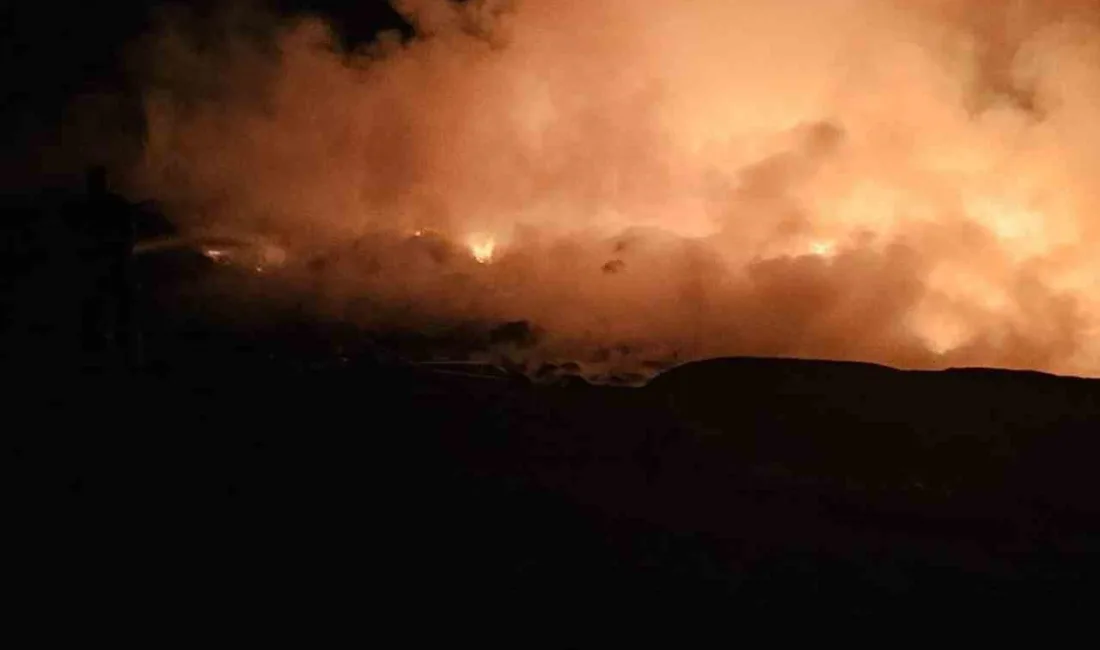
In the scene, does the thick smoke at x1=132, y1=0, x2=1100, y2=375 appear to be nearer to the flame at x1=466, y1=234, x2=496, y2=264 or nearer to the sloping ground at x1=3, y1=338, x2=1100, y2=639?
the flame at x1=466, y1=234, x2=496, y2=264

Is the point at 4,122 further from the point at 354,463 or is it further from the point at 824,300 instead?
A: the point at 824,300

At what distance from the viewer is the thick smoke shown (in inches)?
403

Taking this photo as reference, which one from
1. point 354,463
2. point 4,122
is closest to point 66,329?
point 354,463

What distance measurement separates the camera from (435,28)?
10.6 meters

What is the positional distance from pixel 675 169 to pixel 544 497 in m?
5.00

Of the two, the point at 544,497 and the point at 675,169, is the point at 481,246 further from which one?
the point at 544,497

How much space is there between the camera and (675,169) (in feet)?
35.9

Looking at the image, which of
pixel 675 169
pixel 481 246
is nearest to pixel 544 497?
pixel 481 246

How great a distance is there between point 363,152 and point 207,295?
2057 millimetres

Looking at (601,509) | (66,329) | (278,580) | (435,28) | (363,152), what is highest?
(435,28)

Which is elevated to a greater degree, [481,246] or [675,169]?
[675,169]

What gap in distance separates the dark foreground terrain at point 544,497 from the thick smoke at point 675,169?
1592mm

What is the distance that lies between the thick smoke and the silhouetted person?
128 inches

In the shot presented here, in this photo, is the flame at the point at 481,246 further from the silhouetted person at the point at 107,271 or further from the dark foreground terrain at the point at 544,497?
the silhouetted person at the point at 107,271
